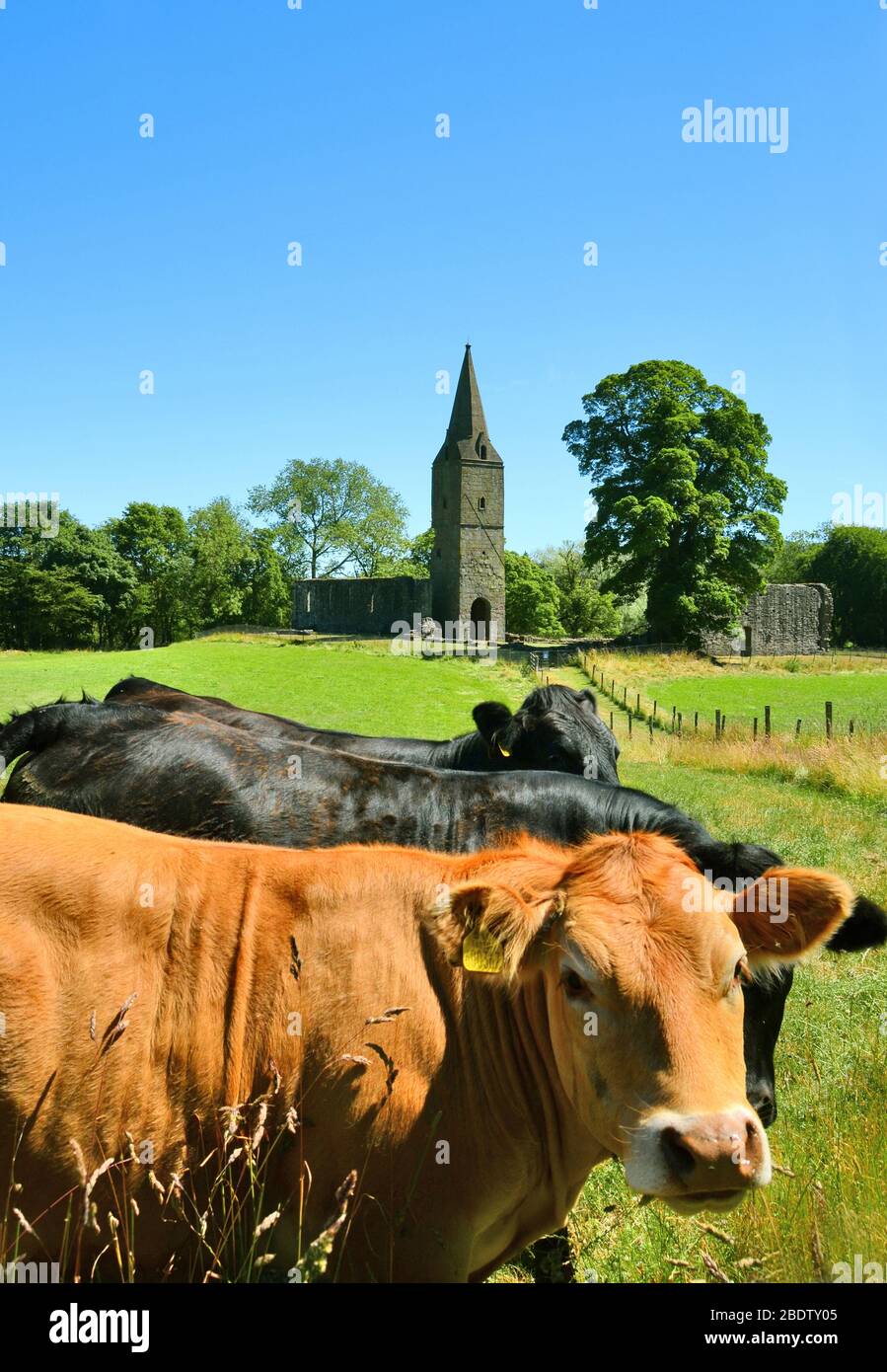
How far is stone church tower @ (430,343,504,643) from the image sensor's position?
66.2 metres

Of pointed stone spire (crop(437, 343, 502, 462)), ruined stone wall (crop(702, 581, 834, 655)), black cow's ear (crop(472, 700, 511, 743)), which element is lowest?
black cow's ear (crop(472, 700, 511, 743))

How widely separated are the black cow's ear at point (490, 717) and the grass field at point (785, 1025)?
3.19m

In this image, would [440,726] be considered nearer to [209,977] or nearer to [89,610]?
[209,977]

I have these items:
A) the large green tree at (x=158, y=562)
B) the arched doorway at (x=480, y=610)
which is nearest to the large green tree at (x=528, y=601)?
the arched doorway at (x=480, y=610)

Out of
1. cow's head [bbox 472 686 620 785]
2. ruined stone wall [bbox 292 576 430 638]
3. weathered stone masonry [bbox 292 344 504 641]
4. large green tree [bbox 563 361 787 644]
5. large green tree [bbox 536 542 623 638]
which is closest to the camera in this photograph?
cow's head [bbox 472 686 620 785]

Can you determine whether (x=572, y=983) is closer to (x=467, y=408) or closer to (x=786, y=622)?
(x=786, y=622)

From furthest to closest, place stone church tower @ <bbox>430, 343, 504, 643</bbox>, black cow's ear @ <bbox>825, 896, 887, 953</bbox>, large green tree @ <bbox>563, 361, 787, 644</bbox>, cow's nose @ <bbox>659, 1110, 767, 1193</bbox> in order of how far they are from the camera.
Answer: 1. stone church tower @ <bbox>430, 343, 504, 643</bbox>
2. large green tree @ <bbox>563, 361, 787, 644</bbox>
3. black cow's ear @ <bbox>825, 896, 887, 953</bbox>
4. cow's nose @ <bbox>659, 1110, 767, 1193</bbox>

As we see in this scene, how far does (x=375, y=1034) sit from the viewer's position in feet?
9.31

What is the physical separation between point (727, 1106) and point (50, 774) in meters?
5.08

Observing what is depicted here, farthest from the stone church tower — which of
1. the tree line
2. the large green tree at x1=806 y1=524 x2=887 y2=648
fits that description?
the large green tree at x1=806 y1=524 x2=887 y2=648

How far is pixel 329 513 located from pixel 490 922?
3308 inches

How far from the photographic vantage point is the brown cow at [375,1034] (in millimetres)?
2594

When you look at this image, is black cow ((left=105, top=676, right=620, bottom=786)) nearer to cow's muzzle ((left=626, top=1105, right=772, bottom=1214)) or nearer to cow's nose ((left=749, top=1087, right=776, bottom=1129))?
cow's nose ((left=749, top=1087, right=776, bottom=1129))

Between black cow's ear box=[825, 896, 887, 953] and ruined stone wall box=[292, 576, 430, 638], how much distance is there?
6166cm
